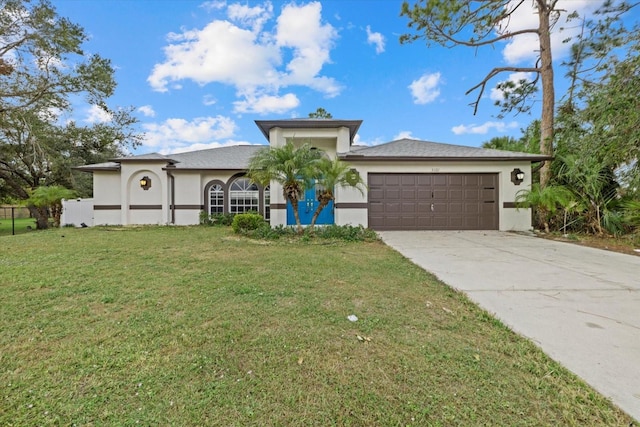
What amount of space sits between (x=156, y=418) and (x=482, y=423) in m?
2.05

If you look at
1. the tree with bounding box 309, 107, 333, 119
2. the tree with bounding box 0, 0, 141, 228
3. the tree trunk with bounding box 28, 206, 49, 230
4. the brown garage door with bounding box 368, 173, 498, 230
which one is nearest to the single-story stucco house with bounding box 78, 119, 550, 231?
the brown garage door with bounding box 368, 173, 498, 230

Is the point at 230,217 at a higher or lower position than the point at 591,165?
lower

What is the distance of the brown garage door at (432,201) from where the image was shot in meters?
11.5

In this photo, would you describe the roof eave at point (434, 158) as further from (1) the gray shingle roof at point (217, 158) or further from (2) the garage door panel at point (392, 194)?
(1) the gray shingle roof at point (217, 158)

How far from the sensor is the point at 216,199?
14.3 metres

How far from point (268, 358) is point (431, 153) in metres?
11.2

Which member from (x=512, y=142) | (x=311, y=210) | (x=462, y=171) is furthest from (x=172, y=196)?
(x=512, y=142)

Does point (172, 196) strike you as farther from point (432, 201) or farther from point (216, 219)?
point (432, 201)

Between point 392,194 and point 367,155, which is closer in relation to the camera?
point 367,155

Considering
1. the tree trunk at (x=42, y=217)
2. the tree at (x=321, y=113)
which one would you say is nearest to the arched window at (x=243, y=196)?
the tree trunk at (x=42, y=217)

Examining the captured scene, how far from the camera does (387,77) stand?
15789mm

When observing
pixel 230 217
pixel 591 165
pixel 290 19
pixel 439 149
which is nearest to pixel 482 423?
pixel 591 165

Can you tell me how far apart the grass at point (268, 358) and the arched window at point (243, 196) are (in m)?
9.79

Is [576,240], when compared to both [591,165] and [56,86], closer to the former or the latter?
[591,165]
